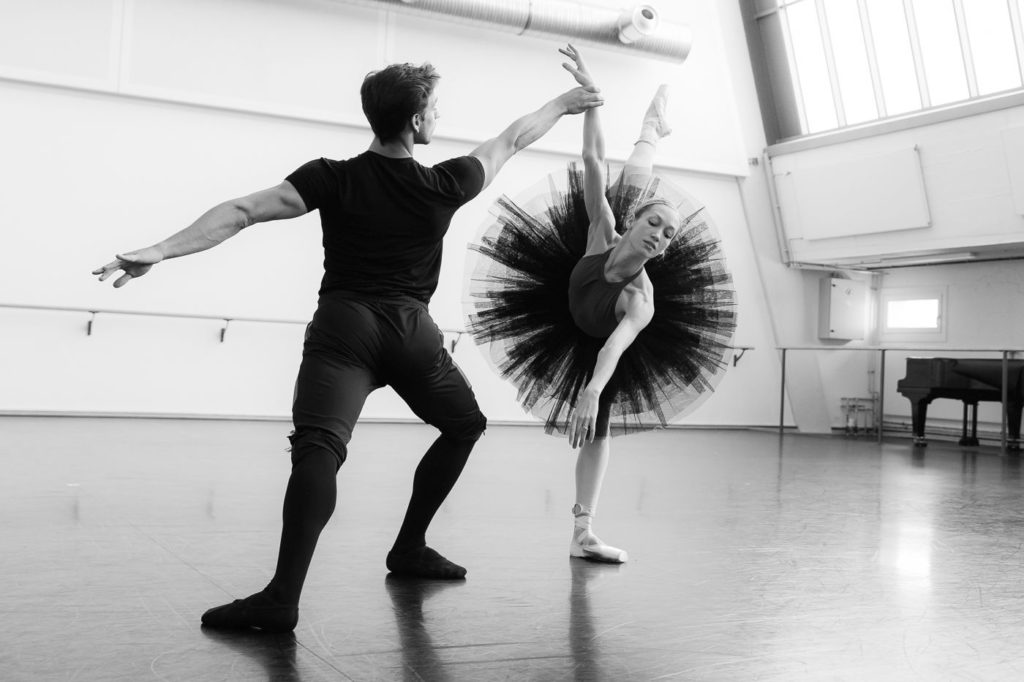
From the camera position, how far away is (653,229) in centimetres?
293

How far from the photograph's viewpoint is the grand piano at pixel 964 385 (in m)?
9.72

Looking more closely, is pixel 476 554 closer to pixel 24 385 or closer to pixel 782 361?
pixel 24 385

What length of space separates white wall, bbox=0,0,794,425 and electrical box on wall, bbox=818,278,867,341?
12.4ft

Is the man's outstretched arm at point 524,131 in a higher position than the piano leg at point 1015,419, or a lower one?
higher

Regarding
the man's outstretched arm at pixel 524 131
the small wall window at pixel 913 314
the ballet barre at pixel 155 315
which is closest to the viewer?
the man's outstretched arm at pixel 524 131

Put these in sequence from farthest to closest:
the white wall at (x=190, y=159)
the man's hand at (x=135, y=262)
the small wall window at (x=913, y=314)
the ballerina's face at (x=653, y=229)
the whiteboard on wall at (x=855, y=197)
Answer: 1. the small wall window at (x=913, y=314)
2. the whiteboard on wall at (x=855, y=197)
3. the white wall at (x=190, y=159)
4. the ballerina's face at (x=653, y=229)
5. the man's hand at (x=135, y=262)

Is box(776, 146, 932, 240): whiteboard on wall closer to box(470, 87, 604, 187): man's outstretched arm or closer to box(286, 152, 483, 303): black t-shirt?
box(470, 87, 604, 187): man's outstretched arm

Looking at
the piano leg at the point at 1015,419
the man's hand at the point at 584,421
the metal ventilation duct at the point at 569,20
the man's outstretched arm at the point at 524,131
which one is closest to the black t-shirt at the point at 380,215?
the man's outstretched arm at the point at 524,131

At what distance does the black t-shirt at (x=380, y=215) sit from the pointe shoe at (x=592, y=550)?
116 cm

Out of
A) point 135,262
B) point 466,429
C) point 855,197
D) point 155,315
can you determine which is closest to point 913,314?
point 855,197

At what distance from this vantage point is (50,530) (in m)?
3.26

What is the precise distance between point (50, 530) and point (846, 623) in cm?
244

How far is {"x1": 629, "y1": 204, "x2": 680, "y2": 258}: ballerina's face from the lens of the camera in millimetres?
2930

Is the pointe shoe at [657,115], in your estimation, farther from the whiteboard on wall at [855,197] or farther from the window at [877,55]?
the whiteboard on wall at [855,197]
